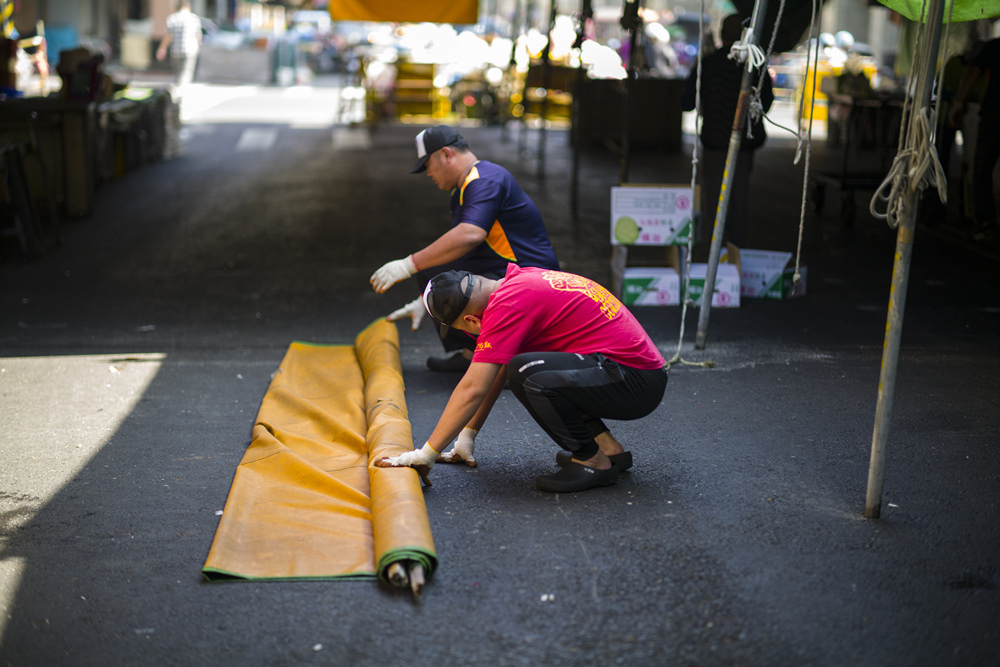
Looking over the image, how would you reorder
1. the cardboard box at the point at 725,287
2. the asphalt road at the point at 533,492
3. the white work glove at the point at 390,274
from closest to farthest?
the asphalt road at the point at 533,492
the white work glove at the point at 390,274
the cardboard box at the point at 725,287

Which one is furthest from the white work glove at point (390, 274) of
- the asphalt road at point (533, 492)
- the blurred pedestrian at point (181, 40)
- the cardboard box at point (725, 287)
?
the blurred pedestrian at point (181, 40)

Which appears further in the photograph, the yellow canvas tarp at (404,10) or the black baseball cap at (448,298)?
the yellow canvas tarp at (404,10)

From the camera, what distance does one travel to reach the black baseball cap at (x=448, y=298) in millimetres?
3891

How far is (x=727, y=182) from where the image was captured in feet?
19.5

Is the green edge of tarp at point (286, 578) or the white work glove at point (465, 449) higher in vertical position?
the white work glove at point (465, 449)

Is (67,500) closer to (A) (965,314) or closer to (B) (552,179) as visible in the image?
(A) (965,314)

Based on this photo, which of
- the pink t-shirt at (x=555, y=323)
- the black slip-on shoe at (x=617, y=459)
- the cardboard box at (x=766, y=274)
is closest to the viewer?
the pink t-shirt at (x=555, y=323)

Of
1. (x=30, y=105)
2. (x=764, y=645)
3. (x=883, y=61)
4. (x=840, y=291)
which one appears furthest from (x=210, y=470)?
(x=883, y=61)

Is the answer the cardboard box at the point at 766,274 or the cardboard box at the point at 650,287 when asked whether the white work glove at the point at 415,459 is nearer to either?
the cardboard box at the point at 650,287

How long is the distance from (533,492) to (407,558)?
1.00 meters

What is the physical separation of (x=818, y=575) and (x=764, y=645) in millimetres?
541

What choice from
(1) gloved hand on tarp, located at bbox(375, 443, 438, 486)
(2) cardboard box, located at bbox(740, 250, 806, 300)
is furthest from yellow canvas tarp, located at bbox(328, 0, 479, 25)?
(1) gloved hand on tarp, located at bbox(375, 443, 438, 486)

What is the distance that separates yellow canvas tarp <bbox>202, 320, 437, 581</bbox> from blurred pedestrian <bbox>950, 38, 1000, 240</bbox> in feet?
21.9

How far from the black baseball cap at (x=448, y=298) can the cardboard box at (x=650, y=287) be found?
11.8 feet
